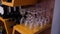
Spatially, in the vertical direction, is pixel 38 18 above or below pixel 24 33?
above

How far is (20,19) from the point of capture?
0.94 m

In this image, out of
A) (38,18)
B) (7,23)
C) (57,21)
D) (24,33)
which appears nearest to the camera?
(57,21)

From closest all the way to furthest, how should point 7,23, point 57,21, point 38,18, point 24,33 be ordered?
point 57,21, point 24,33, point 38,18, point 7,23

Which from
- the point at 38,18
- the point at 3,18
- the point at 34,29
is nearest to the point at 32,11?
the point at 38,18

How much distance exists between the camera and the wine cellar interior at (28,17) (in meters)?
0.83

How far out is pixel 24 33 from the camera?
780mm

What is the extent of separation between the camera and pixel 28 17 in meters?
0.91

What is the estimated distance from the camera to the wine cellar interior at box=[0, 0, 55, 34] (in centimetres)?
83

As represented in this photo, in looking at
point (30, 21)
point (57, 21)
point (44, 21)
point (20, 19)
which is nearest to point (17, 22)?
point (20, 19)

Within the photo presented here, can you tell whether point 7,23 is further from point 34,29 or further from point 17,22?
point 34,29

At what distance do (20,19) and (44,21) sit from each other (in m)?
0.23

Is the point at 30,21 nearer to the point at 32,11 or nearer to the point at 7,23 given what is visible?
the point at 32,11

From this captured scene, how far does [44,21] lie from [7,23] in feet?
1.24

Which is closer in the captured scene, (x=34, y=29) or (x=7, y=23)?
(x=34, y=29)
